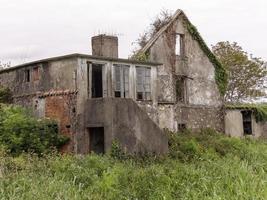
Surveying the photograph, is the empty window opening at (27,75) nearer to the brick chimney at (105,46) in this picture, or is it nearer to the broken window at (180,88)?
the brick chimney at (105,46)

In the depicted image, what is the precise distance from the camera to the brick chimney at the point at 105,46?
22281 mm

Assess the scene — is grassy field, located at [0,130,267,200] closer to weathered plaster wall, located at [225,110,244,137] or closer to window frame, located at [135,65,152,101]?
window frame, located at [135,65,152,101]

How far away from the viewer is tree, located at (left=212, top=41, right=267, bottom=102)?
138 feet

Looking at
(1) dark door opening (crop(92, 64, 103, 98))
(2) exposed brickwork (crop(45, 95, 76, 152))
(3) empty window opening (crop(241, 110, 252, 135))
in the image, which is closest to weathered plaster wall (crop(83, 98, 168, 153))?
(2) exposed brickwork (crop(45, 95, 76, 152))

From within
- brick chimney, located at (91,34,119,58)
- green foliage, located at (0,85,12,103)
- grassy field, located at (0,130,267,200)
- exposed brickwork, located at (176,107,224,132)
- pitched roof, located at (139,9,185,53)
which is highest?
pitched roof, located at (139,9,185,53)

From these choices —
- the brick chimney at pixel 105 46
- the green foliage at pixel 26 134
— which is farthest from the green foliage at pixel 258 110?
the green foliage at pixel 26 134

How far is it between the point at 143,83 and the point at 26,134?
248 inches

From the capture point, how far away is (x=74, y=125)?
19.8 metres

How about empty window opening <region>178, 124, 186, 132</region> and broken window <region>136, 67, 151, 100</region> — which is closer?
broken window <region>136, 67, 151, 100</region>

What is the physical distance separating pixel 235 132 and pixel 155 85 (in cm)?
936

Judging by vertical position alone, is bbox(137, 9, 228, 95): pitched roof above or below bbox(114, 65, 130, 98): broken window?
above

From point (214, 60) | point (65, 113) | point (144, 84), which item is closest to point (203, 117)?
point (214, 60)

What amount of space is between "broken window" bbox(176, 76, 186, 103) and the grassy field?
10.1m

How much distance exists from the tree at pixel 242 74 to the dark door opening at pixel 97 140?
23544 millimetres
